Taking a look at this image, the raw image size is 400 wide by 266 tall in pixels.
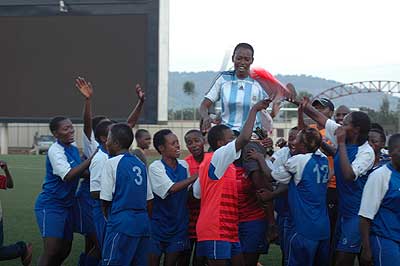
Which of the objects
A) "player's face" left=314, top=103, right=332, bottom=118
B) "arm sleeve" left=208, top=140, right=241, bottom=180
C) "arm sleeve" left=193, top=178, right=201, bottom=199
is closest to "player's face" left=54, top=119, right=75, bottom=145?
"arm sleeve" left=193, top=178, right=201, bottom=199

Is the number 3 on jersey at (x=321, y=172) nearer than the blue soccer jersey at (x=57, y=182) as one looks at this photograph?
Yes

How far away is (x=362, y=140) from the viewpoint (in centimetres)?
669

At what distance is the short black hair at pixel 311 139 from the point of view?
22.2 feet

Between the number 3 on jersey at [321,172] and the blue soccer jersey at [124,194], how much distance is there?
162 centimetres

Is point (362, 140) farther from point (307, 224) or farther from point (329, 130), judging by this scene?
point (307, 224)

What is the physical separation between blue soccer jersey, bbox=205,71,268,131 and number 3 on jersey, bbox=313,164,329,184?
90cm

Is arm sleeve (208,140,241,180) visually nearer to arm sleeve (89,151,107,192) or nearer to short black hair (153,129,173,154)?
short black hair (153,129,173,154)

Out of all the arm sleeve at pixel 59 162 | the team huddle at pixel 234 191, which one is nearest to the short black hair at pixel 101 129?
the team huddle at pixel 234 191

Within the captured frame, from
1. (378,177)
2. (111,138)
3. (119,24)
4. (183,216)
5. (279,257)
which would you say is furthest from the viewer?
(119,24)

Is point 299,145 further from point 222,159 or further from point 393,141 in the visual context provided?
point 393,141

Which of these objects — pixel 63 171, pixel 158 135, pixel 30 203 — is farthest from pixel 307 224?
pixel 30 203

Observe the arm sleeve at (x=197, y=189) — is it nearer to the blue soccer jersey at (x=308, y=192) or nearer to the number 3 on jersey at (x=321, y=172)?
the blue soccer jersey at (x=308, y=192)

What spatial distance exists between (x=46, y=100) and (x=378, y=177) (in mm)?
6413

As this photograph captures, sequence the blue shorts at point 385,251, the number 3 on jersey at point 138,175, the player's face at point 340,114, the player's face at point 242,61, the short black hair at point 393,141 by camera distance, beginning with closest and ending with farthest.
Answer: the blue shorts at point 385,251
the short black hair at point 393,141
the number 3 on jersey at point 138,175
the player's face at point 242,61
the player's face at point 340,114
